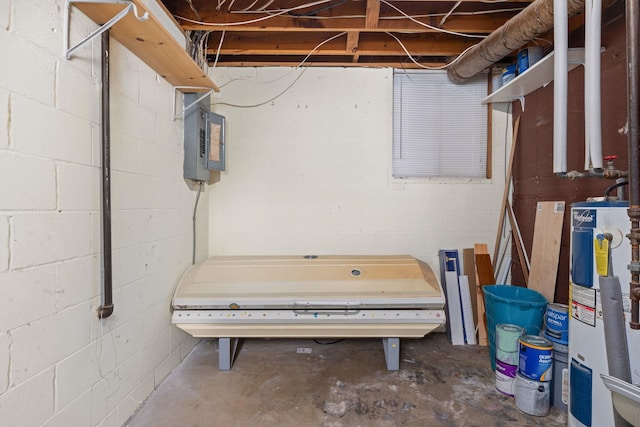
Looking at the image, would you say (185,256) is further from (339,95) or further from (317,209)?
(339,95)

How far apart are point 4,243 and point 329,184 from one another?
201cm

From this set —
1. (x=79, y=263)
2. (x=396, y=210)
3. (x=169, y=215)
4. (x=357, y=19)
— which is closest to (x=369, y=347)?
(x=396, y=210)

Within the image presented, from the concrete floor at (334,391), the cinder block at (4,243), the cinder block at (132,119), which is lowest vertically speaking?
the concrete floor at (334,391)

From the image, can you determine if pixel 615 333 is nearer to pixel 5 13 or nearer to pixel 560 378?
pixel 560 378

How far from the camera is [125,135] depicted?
61.0 inches

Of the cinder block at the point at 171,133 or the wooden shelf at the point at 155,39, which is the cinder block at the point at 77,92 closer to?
the wooden shelf at the point at 155,39

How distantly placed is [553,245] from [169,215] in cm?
265

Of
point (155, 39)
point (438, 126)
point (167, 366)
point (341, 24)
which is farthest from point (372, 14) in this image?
point (167, 366)

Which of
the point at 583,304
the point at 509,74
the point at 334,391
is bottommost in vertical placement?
the point at 334,391

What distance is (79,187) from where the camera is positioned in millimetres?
1249

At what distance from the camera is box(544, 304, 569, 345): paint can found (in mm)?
1618

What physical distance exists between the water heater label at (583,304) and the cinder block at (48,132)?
234cm

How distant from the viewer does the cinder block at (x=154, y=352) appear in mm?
1703

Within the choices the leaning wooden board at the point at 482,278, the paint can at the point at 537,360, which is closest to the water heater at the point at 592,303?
the paint can at the point at 537,360
